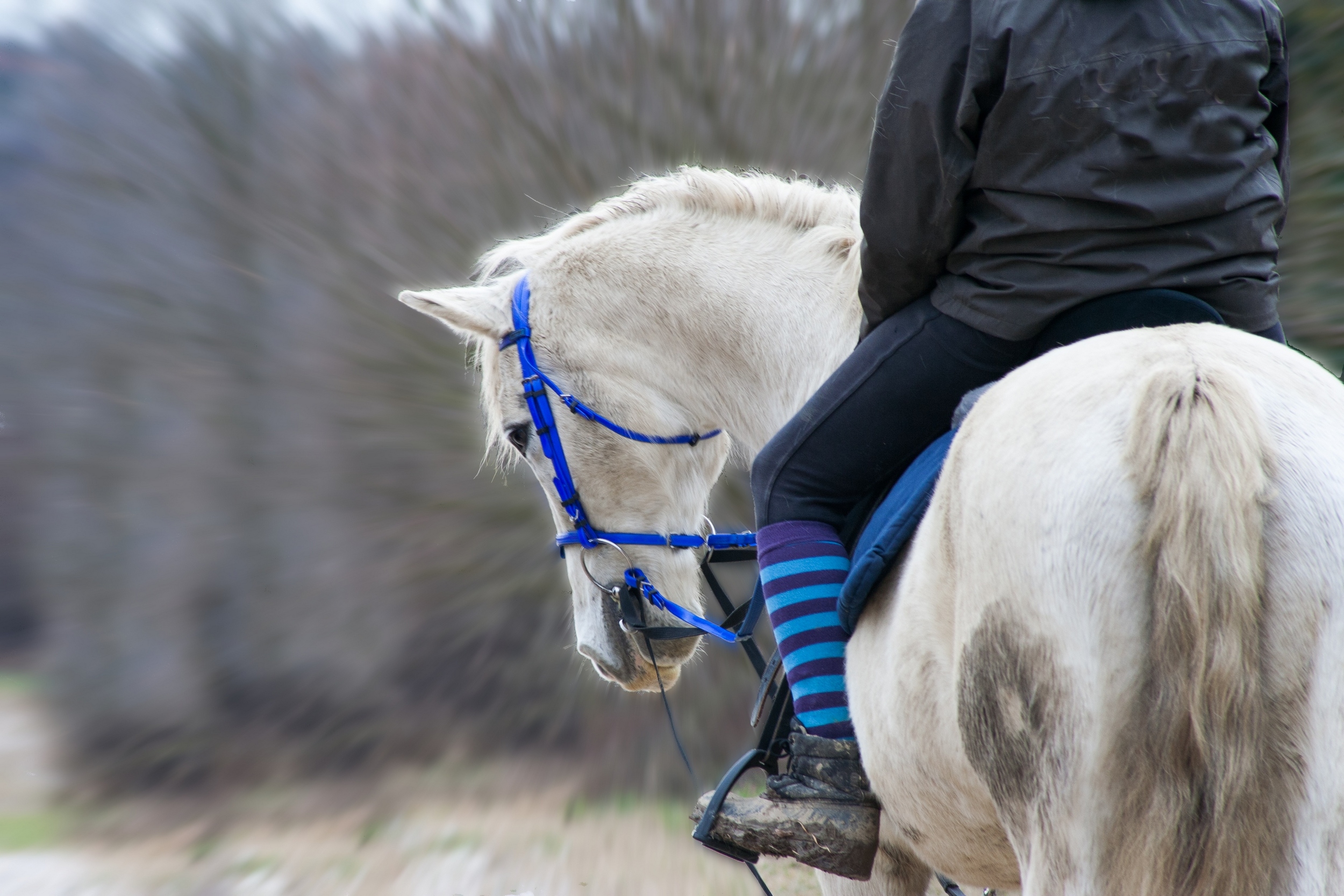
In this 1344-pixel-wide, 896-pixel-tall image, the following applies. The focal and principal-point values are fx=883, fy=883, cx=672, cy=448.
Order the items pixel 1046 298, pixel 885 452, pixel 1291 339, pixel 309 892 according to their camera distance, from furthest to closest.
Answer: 1. pixel 309 892
2. pixel 1291 339
3. pixel 885 452
4. pixel 1046 298

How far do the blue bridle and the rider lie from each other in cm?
53

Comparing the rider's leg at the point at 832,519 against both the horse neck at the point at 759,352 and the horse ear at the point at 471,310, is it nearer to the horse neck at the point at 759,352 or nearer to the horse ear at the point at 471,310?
the horse neck at the point at 759,352

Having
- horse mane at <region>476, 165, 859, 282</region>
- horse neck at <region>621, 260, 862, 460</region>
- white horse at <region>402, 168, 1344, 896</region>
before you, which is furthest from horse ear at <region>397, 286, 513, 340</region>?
white horse at <region>402, 168, 1344, 896</region>

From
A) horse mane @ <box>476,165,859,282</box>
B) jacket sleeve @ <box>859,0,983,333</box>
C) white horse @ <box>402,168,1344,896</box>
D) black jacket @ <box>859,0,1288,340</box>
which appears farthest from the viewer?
horse mane @ <box>476,165,859,282</box>

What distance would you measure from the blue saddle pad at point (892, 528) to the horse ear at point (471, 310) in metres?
1.07

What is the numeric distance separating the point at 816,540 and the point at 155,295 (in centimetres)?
492

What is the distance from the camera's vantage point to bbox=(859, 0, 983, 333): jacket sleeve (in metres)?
1.23

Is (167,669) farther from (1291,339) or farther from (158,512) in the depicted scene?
(1291,339)

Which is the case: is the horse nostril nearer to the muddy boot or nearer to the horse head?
the horse head

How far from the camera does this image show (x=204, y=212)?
512 cm

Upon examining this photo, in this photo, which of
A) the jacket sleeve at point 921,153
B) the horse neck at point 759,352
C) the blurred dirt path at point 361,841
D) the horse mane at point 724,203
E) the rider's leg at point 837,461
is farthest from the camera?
the blurred dirt path at point 361,841

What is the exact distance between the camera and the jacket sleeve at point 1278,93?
1.25 metres

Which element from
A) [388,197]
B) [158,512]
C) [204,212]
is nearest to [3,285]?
[204,212]

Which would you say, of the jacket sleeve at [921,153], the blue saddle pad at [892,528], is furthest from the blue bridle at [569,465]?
the jacket sleeve at [921,153]
